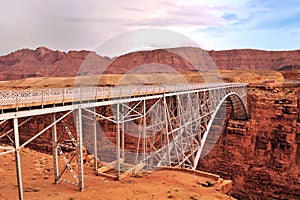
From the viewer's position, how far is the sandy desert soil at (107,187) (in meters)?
11.1

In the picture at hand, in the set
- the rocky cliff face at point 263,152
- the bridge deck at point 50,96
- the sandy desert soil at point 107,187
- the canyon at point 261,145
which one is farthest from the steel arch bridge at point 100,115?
Result: the canyon at point 261,145

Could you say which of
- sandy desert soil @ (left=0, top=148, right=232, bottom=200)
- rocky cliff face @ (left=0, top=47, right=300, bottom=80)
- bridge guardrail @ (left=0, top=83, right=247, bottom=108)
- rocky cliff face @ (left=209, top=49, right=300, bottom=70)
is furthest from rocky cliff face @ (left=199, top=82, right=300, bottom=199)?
rocky cliff face @ (left=209, top=49, right=300, bottom=70)

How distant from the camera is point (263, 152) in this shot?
114 ft

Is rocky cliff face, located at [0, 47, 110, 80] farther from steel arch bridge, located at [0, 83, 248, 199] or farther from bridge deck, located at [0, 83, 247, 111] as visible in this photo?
bridge deck, located at [0, 83, 247, 111]

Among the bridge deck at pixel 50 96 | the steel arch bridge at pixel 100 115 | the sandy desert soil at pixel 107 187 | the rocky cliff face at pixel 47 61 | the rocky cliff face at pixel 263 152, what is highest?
the rocky cliff face at pixel 47 61

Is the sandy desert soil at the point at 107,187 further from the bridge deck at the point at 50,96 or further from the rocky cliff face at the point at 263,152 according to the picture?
the rocky cliff face at the point at 263,152

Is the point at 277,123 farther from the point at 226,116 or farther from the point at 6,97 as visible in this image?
the point at 6,97

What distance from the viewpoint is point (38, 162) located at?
17.5 meters

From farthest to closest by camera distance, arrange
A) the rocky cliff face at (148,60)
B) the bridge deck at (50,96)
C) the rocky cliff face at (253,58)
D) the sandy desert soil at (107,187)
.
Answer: the rocky cliff face at (148,60), the rocky cliff face at (253,58), the sandy desert soil at (107,187), the bridge deck at (50,96)

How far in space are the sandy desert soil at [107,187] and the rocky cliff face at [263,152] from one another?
2290 cm

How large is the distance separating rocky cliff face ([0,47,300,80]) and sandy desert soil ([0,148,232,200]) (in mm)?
105032

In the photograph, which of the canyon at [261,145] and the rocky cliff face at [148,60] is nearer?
the canyon at [261,145]

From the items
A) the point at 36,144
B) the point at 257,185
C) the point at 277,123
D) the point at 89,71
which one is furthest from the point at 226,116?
the point at 89,71

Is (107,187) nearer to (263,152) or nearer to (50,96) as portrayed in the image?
(50,96)
